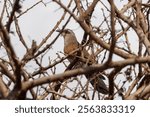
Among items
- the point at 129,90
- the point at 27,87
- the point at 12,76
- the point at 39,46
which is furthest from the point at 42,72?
the point at 27,87

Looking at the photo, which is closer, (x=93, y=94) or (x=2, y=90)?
(x=2, y=90)

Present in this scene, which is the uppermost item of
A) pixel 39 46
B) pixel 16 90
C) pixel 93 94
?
pixel 39 46

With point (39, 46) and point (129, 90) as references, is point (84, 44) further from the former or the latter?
point (129, 90)

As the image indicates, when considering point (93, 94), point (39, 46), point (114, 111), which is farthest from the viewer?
point (93, 94)

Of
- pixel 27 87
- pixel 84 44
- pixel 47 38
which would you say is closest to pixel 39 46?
pixel 47 38

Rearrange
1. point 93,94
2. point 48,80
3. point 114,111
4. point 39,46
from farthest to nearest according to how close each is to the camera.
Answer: point 93,94
point 39,46
point 114,111
point 48,80

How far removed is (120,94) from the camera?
12.3 ft

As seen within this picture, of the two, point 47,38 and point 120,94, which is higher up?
point 47,38

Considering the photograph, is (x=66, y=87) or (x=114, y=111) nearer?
(x=114, y=111)

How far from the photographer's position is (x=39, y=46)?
401 cm

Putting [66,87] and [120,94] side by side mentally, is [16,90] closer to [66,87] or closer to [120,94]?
[120,94]

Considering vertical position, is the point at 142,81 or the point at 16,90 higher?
the point at 142,81

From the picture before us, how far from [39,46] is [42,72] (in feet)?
0.83

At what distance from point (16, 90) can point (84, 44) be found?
2159 mm
